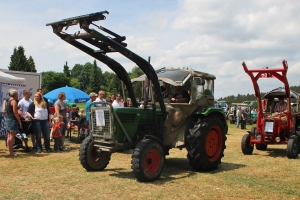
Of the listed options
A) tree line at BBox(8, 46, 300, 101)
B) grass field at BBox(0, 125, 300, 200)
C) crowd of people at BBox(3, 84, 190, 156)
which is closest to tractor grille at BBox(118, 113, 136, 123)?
grass field at BBox(0, 125, 300, 200)

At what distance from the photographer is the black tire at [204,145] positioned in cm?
725

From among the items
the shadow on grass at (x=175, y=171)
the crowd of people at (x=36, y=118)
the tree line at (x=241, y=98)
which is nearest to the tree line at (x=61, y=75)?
the tree line at (x=241, y=98)

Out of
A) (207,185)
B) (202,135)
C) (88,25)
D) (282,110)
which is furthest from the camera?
(282,110)

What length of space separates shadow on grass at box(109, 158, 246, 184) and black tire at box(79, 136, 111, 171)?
0.30 meters

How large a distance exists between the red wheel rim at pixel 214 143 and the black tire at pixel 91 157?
7.30ft

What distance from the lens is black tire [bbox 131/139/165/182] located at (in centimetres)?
619

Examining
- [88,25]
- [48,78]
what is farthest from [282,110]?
[48,78]

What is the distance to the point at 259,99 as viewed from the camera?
1052cm

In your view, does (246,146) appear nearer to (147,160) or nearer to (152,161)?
(152,161)

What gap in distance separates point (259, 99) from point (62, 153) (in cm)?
589

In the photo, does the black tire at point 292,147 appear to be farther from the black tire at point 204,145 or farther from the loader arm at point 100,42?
the loader arm at point 100,42

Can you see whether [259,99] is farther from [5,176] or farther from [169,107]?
[5,176]

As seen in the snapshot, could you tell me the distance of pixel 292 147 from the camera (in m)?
9.67

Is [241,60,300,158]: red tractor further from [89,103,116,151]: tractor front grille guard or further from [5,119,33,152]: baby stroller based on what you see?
[5,119,33,152]: baby stroller
